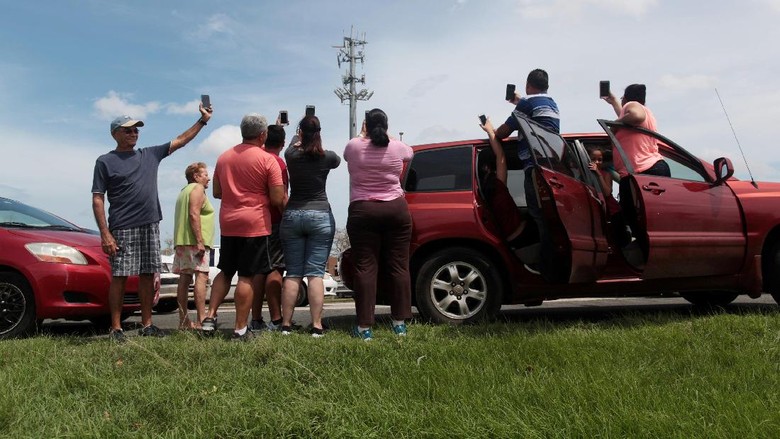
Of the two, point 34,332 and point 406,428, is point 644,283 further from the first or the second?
point 34,332

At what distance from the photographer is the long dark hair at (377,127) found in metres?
4.89

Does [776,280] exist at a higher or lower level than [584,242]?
lower

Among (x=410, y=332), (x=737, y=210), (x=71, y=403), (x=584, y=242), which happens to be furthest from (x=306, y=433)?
(x=737, y=210)

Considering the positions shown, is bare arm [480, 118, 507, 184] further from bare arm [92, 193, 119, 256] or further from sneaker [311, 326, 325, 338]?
bare arm [92, 193, 119, 256]

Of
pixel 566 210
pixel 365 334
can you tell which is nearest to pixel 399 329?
pixel 365 334

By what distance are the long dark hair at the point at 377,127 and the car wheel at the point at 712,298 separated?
143 inches

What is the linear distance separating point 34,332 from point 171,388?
342cm

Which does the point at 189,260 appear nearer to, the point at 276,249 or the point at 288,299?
the point at 276,249

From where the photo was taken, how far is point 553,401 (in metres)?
2.64

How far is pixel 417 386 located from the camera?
9.75 ft

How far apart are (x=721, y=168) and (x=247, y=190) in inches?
154

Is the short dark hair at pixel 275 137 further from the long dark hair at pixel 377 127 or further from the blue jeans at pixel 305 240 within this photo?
the long dark hair at pixel 377 127

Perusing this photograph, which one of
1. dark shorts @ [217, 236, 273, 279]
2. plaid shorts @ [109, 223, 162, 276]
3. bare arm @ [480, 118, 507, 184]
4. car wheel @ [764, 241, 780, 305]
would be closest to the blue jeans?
dark shorts @ [217, 236, 273, 279]

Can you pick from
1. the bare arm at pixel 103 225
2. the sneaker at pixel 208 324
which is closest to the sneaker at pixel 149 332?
the sneaker at pixel 208 324
